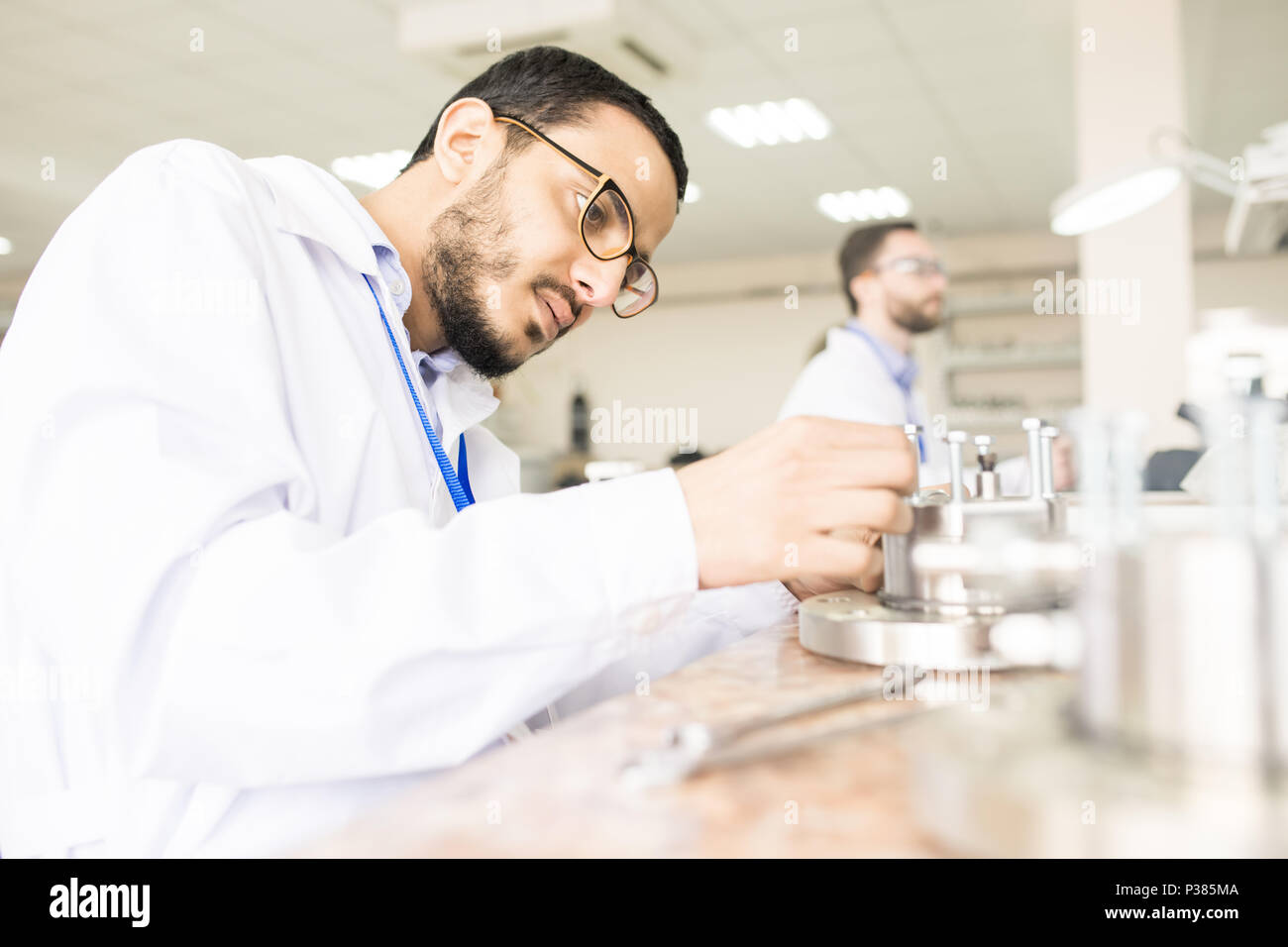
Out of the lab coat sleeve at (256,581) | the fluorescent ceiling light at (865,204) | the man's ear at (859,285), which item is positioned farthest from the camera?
the fluorescent ceiling light at (865,204)

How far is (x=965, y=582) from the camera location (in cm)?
70

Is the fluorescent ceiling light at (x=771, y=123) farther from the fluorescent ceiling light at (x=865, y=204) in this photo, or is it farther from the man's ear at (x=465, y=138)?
the man's ear at (x=465, y=138)

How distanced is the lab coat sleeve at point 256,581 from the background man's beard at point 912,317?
3.21 m

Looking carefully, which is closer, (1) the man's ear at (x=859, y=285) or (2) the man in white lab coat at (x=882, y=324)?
(2) the man in white lab coat at (x=882, y=324)

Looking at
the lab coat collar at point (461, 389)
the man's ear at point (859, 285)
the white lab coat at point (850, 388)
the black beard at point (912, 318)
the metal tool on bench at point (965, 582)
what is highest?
the man's ear at point (859, 285)

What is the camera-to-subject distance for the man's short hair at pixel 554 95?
4.43ft

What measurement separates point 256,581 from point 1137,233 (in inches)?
138

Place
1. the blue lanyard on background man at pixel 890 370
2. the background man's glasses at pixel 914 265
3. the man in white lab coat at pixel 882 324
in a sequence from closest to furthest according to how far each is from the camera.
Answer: the man in white lab coat at pixel 882 324 < the blue lanyard on background man at pixel 890 370 < the background man's glasses at pixel 914 265

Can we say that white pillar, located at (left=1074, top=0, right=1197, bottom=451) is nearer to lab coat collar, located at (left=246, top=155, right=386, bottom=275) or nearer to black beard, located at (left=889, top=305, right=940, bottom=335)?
black beard, located at (left=889, top=305, right=940, bottom=335)

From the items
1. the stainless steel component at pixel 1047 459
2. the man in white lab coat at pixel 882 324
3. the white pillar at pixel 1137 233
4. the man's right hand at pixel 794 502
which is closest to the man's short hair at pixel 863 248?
the man in white lab coat at pixel 882 324

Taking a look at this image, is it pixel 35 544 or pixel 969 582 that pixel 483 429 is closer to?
pixel 35 544

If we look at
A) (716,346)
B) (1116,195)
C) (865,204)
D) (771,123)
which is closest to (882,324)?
(1116,195)

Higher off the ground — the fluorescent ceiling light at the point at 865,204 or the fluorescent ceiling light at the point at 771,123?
the fluorescent ceiling light at the point at 865,204

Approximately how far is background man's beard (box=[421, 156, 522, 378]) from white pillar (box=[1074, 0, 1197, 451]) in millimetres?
2713
